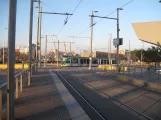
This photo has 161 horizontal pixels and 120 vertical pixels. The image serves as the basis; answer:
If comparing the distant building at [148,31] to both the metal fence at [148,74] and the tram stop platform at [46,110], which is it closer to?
the metal fence at [148,74]

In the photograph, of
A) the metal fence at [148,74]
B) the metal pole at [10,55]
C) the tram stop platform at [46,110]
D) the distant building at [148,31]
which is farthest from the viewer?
the distant building at [148,31]

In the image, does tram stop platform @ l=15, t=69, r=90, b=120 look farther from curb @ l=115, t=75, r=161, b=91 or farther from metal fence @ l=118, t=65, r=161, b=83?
metal fence @ l=118, t=65, r=161, b=83

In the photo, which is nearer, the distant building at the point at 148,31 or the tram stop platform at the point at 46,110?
the tram stop platform at the point at 46,110

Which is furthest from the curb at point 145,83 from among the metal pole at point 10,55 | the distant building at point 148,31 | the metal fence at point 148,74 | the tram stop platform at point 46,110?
the distant building at point 148,31

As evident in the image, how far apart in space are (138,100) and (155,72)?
45.5 feet

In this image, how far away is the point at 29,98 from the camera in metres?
13.3

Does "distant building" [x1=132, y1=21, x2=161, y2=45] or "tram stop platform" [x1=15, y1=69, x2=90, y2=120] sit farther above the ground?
"distant building" [x1=132, y1=21, x2=161, y2=45]

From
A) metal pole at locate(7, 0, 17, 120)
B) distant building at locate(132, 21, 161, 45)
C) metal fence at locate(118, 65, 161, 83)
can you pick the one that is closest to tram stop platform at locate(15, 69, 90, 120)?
metal pole at locate(7, 0, 17, 120)

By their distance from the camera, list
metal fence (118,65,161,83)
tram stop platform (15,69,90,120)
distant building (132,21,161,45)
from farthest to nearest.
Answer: distant building (132,21,161,45)
metal fence (118,65,161,83)
tram stop platform (15,69,90,120)

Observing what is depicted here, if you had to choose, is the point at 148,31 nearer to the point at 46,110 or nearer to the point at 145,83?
the point at 145,83

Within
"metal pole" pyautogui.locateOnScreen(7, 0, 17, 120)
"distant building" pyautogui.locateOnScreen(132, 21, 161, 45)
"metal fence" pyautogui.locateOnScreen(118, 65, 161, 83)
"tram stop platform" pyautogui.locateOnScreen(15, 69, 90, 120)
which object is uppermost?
"distant building" pyautogui.locateOnScreen(132, 21, 161, 45)

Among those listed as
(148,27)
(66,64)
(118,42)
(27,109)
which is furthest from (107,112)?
(66,64)

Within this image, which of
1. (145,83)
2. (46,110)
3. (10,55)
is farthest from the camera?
(145,83)

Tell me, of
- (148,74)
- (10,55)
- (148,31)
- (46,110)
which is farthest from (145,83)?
(148,31)
